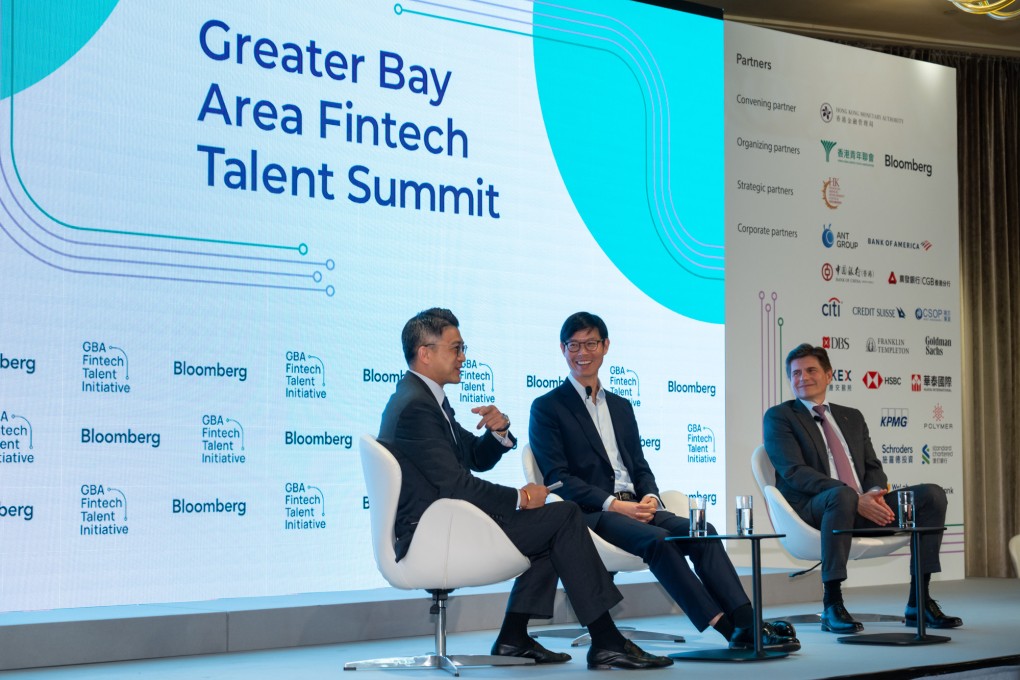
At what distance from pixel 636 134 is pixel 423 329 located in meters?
2.66

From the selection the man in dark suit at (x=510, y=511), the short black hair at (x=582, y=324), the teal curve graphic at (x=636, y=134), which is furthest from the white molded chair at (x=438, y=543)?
the teal curve graphic at (x=636, y=134)

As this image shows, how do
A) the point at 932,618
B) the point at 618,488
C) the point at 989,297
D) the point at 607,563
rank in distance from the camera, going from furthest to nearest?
1. the point at 989,297
2. the point at 932,618
3. the point at 618,488
4. the point at 607,563

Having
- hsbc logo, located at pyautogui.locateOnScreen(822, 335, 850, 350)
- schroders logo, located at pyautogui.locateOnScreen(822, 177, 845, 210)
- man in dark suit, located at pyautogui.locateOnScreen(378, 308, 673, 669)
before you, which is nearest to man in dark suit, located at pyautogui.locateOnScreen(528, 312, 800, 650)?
man in dark suit, located at pyautogui.locateOnScreen(378, 308, 673, 669)

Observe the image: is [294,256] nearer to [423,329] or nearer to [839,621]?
[423,329]

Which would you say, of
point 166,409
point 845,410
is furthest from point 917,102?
point 166,409

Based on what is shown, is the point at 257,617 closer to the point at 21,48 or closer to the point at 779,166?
the point at 21,48

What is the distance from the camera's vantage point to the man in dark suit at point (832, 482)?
4.64 m

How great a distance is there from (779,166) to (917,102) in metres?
1.22

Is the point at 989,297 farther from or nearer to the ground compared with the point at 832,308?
farther from the ground

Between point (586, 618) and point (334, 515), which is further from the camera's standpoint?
point (334, 515)

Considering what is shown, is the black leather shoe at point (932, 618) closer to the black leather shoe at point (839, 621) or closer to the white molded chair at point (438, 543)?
the black leather shoe at point (839, 621)

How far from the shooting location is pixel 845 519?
182 inches

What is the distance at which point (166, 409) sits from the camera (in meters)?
4.51

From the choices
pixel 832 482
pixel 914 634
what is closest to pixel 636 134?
pixel 832 482
